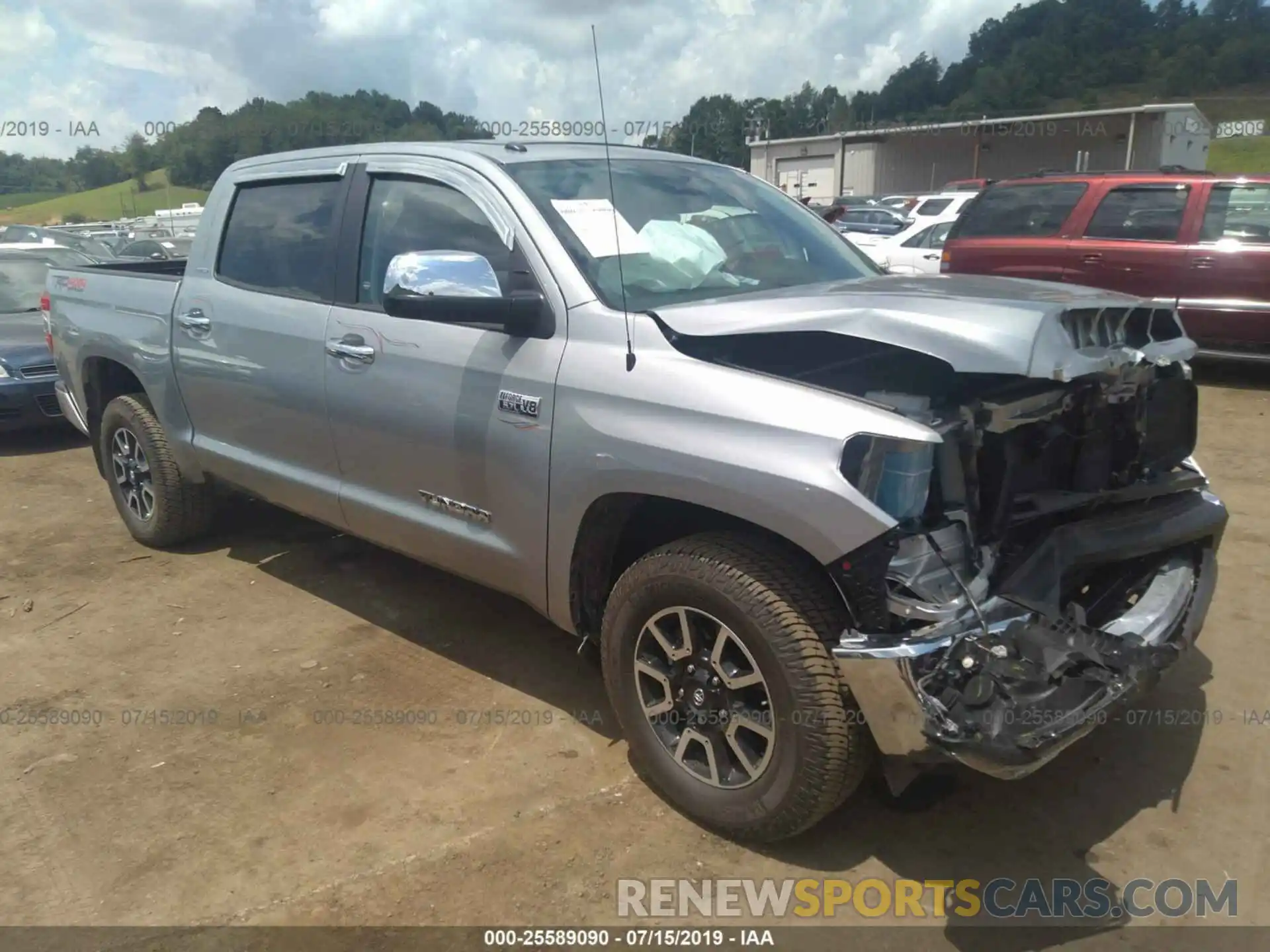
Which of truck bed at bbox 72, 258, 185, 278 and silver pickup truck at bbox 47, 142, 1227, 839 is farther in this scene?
truck bed at bbox 72, 258, 185, 278

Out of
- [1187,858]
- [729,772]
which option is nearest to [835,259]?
[729,772]

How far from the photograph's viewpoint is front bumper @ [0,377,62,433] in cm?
760

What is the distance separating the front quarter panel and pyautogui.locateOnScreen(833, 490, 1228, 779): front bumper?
326 millimetres

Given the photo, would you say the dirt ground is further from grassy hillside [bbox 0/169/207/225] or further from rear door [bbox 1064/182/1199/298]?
grassy hillside [bbox 0/169/207/225]

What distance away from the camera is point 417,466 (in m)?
3.47

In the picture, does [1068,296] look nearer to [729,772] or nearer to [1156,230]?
[729,772]

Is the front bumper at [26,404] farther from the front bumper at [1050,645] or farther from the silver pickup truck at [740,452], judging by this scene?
the front bumper at [1050,645]

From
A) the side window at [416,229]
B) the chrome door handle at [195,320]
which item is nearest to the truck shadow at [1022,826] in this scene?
the side window at [416,229]

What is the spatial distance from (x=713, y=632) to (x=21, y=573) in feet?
13.7

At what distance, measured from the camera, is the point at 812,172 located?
4584 cm

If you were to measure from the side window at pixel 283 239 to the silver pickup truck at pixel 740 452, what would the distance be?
0.02m

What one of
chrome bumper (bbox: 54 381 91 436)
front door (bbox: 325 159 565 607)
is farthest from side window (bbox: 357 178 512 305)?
chrome bumper (bbox: 54 381 91 436)

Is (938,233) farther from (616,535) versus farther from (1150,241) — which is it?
(616,535)

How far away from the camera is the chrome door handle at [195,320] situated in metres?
4.39
